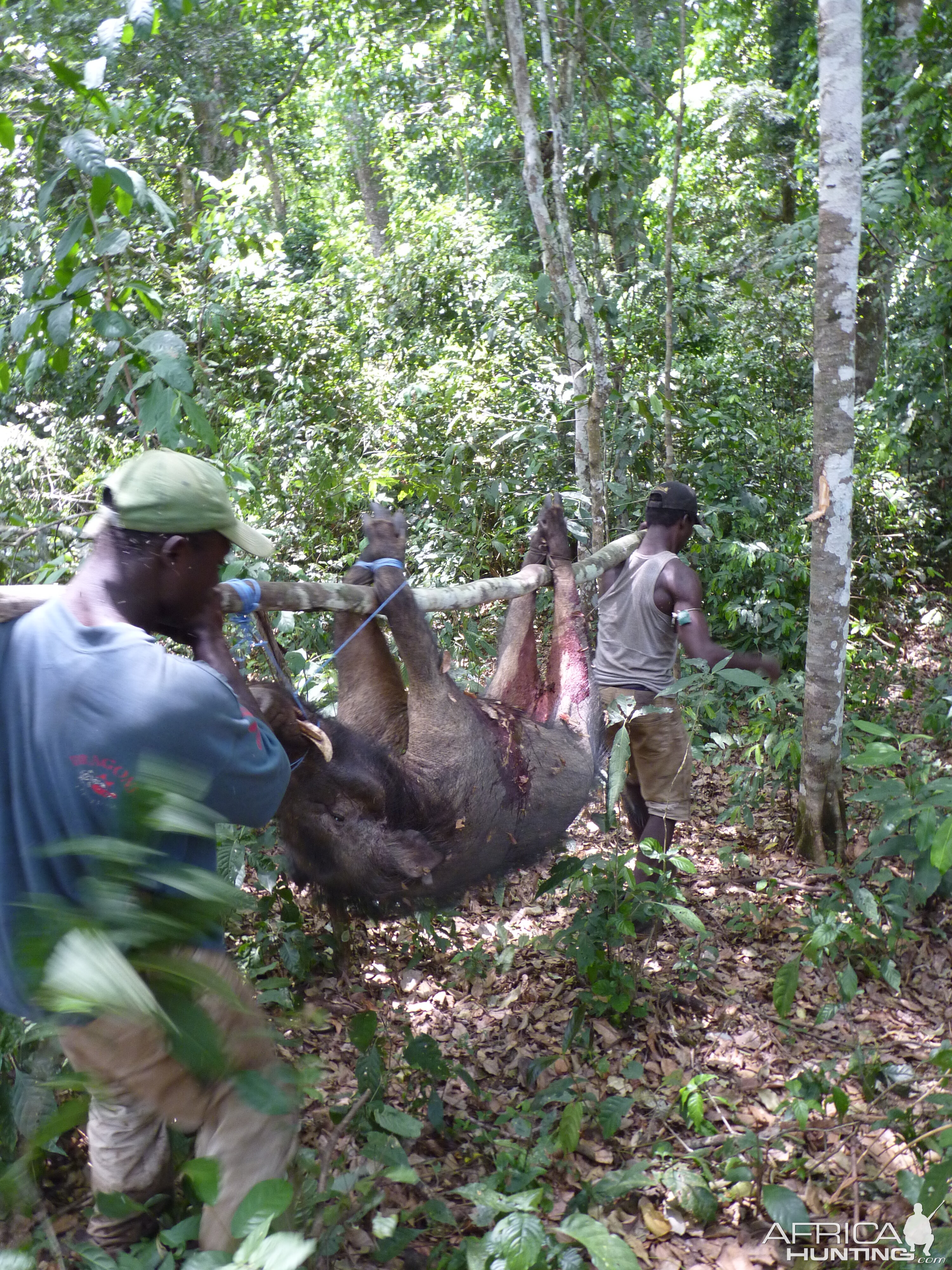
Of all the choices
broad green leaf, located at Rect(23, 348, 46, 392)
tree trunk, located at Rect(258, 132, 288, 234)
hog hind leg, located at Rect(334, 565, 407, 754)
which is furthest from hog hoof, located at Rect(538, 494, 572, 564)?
tree trunk, located at Rect(258, 132, 288, 234)

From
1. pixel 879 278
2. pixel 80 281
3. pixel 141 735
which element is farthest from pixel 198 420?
pixel 879 278

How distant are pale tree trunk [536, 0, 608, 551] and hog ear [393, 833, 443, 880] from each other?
299 cm

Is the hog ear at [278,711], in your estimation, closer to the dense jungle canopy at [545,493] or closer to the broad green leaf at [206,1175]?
the dense jungle canopy at [545,493]

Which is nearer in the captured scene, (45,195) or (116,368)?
(45,195)

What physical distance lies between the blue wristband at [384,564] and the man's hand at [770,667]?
6.97 ft

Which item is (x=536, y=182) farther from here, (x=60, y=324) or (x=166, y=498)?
(x=166, y=498)

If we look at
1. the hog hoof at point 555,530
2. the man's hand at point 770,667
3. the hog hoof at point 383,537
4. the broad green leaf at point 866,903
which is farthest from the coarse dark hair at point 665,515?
the broad green leaf at point 866,903

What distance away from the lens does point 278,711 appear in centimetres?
289

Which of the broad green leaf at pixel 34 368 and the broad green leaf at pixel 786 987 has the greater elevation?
the broad green leaf at pixel 34 368

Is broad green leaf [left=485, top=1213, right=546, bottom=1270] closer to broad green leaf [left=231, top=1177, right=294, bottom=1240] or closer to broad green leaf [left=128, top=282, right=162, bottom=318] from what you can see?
broad green leaf [left=231, top=1177, right=294, bottom=1240]

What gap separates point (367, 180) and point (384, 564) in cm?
2103

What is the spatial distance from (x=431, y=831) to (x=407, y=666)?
71cm

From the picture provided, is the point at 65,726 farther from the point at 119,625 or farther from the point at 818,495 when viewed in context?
the point at 818,495

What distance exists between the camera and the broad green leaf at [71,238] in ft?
10.2
